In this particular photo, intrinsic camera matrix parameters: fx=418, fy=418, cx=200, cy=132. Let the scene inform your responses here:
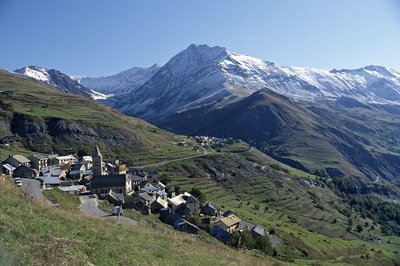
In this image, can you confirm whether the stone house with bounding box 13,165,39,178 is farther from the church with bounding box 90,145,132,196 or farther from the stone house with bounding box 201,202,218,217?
the stone house with bounding box 201,202,218,217

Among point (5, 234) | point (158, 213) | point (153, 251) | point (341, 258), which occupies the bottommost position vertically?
point (341, 258)

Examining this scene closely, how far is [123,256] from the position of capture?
17.4m

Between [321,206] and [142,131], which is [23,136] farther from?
[321,206]

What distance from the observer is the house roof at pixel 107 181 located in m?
68.2

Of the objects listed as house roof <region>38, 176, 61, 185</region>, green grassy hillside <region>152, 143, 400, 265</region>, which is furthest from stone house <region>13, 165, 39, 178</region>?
green grassy hillside <region>152, 143, 400, 265</region>

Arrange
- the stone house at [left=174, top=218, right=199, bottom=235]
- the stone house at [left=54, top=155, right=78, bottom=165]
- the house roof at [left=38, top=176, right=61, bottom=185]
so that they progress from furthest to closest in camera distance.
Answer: the stone house at [left=54, top=155, right=78, bottom=165] < the house roof at [left=38, top=176, right=61, bottom=185] < the stone house at [left=174, top=218, right=199, bottom=235]

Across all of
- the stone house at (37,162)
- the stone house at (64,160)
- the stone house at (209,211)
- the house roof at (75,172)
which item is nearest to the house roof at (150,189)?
the stone house at (209,211)

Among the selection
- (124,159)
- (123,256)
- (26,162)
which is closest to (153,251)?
(123,256)

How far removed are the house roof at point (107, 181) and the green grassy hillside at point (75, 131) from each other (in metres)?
57.0

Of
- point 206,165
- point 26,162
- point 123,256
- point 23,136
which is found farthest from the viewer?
point 206,165

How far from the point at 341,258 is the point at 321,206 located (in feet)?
169

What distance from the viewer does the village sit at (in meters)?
61.6

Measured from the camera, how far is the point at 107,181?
6931 cm

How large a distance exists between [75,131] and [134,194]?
81552 mm
